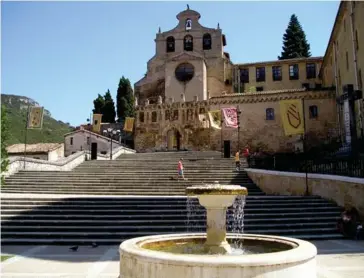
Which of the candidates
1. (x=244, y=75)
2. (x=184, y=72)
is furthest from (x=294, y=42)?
(x=184, y=72)

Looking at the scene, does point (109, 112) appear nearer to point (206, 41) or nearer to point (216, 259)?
point (206, 41)

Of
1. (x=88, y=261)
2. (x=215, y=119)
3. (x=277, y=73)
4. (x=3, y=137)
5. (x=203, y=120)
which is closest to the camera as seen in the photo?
(x=3, y=137)

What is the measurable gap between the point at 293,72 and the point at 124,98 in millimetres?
28151

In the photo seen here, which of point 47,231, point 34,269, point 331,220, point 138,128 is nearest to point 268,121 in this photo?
point 138,128

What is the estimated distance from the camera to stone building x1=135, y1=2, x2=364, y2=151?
4100 centimetres

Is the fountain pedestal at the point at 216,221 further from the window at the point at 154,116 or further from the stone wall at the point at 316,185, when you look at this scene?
the window at the point at 154,116

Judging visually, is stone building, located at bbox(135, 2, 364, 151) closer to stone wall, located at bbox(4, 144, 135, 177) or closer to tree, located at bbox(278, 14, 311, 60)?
tree, located at bbox(278, 14, 311, 60)

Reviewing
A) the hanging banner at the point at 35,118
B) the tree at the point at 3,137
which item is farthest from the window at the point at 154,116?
the tree at the point at 3,137

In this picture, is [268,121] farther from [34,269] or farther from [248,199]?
[34,269]

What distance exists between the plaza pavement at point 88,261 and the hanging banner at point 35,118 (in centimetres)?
1389

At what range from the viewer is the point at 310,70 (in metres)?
49.9

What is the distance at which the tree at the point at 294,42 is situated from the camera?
6166 cm

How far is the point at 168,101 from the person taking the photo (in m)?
47.2

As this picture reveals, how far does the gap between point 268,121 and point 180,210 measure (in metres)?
29.7
